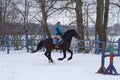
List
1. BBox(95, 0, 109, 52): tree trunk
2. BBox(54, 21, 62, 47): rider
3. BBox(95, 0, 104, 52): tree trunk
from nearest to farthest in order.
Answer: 1. BBox(54, 21, 62, 47): rider
2. BBox(95, 0, 104, 52): tree trunk
3. BBox(95, 0, 109, 52): tree trunk

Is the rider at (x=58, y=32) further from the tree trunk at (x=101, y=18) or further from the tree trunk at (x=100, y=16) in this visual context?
the tree trunk at (x=100, y=16)

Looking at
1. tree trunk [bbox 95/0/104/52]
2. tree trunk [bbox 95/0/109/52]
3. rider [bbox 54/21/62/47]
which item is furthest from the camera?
tree trunk [bbox 95/0/109/52]

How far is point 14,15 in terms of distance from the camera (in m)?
41.5

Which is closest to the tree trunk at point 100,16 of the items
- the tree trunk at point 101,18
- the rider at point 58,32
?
the tree trunk at point 101,18

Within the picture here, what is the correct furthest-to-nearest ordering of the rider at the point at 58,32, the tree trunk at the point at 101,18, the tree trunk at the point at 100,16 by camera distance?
the tree trunk at the point at 101,18, the tree trunk at the point at 100,16, the rider at the point at 58,32

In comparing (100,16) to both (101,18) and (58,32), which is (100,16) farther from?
(58,32)

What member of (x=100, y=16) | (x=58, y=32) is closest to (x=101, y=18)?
(x=100, y=16)

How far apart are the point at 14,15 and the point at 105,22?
50.8 ft

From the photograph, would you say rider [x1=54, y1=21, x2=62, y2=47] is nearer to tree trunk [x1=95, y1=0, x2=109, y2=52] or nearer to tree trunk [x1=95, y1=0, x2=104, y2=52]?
tree trunk [x1=95, y1=0, x2=109, y2=52]

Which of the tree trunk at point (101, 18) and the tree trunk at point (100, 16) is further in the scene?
the tree trunk at point (101, 18)

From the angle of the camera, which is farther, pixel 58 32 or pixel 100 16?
pixel 100 16

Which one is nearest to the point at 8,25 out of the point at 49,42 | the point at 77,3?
the point at 77,3

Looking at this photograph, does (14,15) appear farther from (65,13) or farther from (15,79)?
(15,79)

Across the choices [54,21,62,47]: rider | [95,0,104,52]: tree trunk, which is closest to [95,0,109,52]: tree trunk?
[95,0,104,52]: tree trunk
